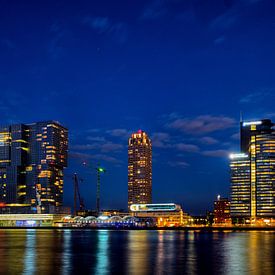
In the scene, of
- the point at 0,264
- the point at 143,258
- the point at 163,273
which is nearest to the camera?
the point at 163,273

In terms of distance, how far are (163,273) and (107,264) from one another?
12.0 m

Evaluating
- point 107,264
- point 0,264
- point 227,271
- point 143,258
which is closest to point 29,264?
point 0,264

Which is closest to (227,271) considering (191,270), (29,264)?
(191,270)

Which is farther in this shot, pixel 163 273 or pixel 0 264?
pixel 0 264

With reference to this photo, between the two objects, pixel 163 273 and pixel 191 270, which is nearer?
pixel 163 273

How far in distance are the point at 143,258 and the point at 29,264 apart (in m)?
16.7

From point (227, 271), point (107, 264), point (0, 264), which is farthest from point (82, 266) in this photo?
point (227, 271)

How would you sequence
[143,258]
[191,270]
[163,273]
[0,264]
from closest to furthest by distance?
[163,273]
[191,270]
[0,264]
[143,258]

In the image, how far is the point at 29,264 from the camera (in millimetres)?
63000

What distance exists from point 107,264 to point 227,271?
15.9m

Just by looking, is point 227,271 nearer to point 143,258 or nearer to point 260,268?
point 260,268

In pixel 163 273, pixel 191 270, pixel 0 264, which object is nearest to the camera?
pixel 163 273

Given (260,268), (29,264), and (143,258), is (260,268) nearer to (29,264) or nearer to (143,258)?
(143,258)

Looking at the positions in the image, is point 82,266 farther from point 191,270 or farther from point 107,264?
point 191,270
